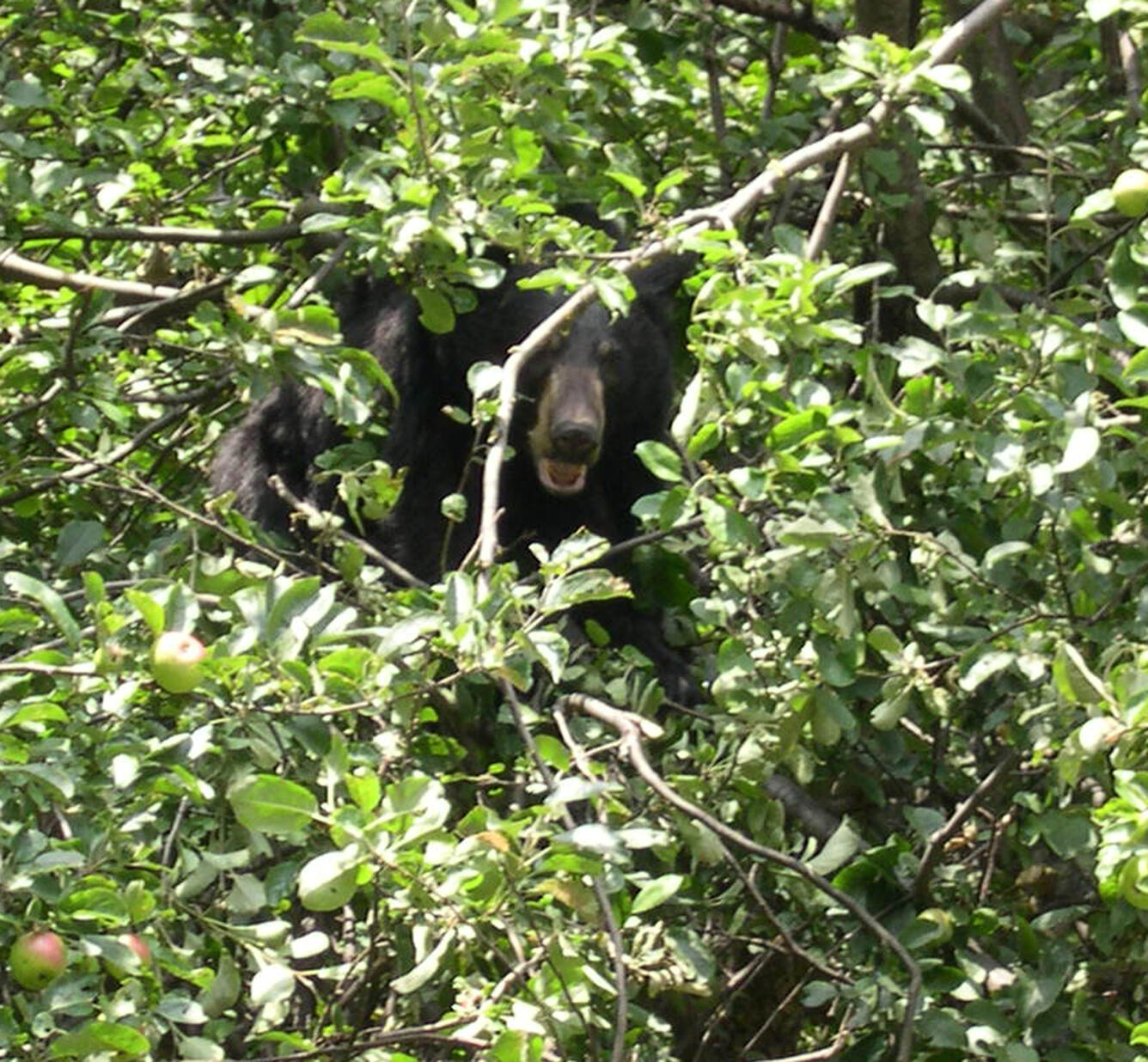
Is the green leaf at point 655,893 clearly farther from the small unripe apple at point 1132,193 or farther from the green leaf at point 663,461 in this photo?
the small unripe apple at point 1132,193

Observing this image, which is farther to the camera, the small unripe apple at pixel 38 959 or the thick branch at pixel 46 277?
the thick branch at pixel 46 277

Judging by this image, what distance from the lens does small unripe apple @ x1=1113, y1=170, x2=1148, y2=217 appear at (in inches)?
128

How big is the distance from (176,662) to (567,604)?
523 mm

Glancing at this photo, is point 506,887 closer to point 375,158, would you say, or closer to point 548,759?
point 548,759

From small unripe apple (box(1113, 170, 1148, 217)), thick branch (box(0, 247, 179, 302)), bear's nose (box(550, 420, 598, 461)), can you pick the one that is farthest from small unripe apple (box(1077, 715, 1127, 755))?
bear's nose (box(550, 420, 598, 461))

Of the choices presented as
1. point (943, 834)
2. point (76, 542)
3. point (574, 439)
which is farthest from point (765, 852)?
point (574, 439)

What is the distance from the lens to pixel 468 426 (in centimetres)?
525

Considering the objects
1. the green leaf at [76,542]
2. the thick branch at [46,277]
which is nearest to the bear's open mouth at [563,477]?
the thick branch at [46,277]

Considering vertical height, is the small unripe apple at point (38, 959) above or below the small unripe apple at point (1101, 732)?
below

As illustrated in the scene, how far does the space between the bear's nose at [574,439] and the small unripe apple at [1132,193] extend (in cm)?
194

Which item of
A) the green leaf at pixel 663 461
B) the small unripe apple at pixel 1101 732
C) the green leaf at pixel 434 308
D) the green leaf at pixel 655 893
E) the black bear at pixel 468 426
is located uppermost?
the green leaf at pixel 663 461

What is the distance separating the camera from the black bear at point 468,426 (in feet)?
17.5

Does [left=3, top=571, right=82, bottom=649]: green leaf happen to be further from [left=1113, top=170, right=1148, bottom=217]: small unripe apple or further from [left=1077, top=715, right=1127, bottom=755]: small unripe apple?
[left=1113, top=170, right=1148, bottom=217]: small unripe apple

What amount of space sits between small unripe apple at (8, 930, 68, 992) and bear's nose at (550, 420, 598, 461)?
2576 millimetres
